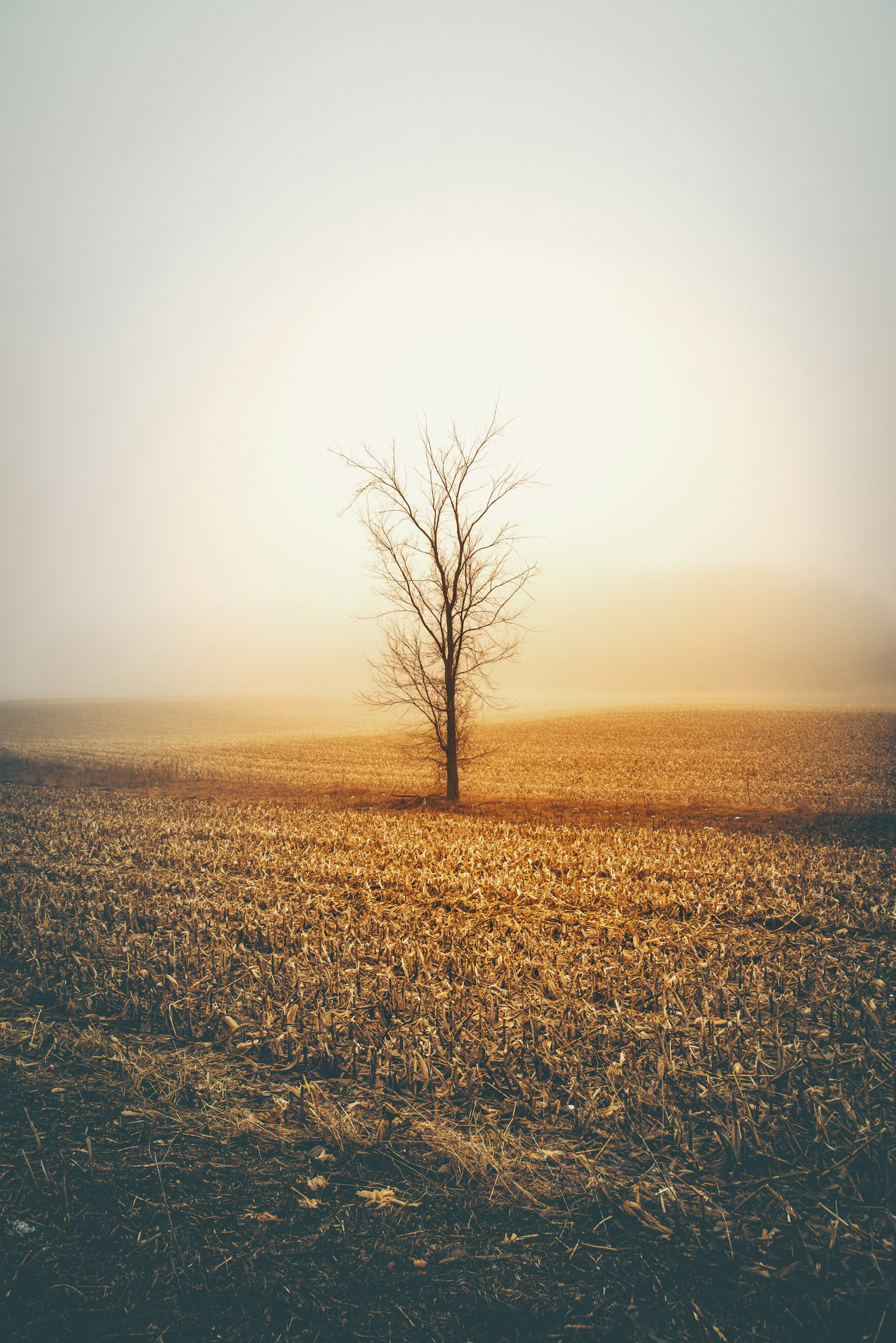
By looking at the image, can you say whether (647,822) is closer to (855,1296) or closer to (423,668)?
(423,668)

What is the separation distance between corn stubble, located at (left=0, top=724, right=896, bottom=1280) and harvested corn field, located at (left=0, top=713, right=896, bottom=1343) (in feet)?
0.09

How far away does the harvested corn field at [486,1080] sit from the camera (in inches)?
114

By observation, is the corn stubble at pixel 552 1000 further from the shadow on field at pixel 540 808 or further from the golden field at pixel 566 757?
the golden field at pixel 566 757

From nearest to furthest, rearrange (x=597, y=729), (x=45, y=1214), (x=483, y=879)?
1. (x=45, y=1214)
2. (x=483, y=879)
3. (x=597, y=729)

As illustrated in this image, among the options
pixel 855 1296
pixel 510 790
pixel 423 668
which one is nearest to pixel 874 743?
pixel 510 790

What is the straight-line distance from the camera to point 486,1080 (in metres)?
4.48

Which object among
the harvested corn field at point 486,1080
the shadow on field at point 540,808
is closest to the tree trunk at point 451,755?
the shadow on field at point 540,808

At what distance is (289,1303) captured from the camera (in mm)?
2756

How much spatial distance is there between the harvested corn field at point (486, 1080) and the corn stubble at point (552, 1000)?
29 millimetres

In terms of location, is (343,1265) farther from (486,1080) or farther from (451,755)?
(451,755)

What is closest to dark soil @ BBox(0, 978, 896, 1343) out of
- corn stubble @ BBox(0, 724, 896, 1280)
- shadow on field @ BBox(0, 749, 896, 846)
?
corn stubble @ BBox(0, 724, 896, 1280)

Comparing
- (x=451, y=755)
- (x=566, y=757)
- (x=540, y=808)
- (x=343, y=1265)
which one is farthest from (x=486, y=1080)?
(x=566, y=757)

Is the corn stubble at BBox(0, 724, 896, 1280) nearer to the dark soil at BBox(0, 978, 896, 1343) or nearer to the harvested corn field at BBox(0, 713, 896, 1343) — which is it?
the harvested corn field at BBox(0, 713, 896, 1343)

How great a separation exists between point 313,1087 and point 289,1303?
5.50ft
